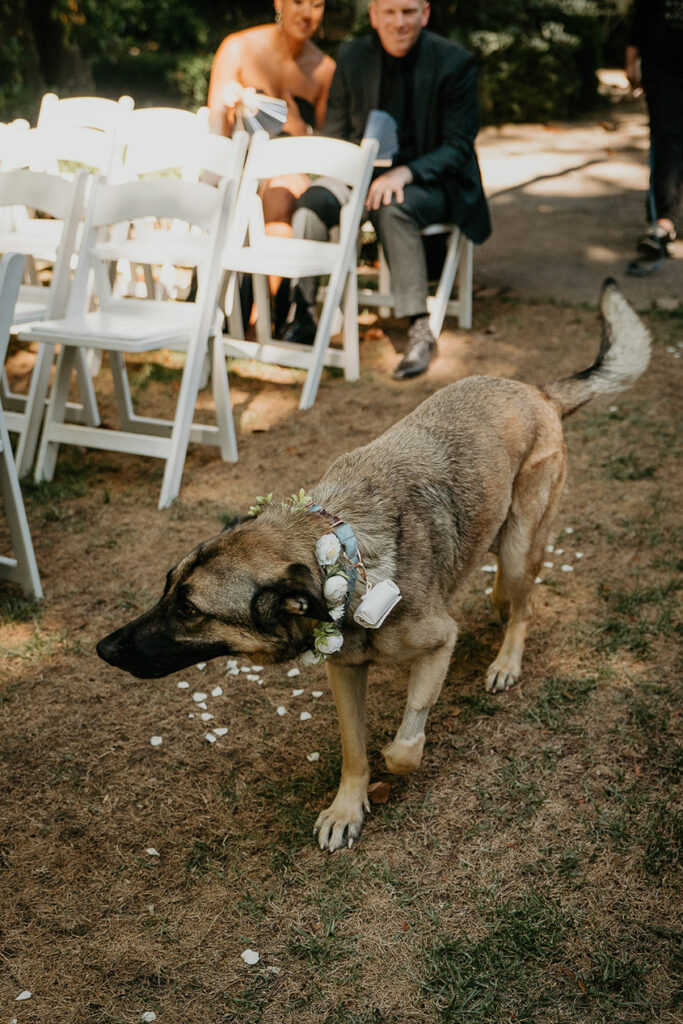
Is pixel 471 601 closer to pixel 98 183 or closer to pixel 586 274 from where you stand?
pixel 98 183

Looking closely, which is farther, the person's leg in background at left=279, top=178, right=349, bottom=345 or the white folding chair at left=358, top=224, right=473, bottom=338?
the white folding chair at left=358, top=224, right=473, bottom=338

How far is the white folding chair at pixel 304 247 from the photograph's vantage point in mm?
5574

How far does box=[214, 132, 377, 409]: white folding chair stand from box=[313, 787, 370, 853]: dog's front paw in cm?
345

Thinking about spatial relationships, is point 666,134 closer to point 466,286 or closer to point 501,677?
point 466,286

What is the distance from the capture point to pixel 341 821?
8.94ft

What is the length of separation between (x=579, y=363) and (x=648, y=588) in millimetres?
2820

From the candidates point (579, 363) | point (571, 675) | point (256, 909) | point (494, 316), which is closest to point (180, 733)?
point (256, 909)

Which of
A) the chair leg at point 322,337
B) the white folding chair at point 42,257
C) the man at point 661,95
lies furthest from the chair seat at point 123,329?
the man at point 661,95

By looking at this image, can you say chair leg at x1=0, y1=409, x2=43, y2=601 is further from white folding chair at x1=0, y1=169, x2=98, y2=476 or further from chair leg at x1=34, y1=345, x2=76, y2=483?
white folding chair at x1=0, y1=169, x2=98, y2=476

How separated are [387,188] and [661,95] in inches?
121

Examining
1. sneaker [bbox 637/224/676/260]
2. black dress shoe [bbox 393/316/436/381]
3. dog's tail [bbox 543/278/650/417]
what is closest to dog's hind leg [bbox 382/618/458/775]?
dog's tail [bbox 543/278/650/417]

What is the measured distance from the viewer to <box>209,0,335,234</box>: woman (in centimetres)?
636

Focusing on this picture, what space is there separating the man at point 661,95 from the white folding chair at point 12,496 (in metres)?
6.16

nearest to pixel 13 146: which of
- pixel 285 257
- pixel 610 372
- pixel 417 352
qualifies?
pixel 285 257
